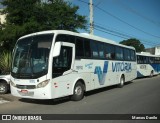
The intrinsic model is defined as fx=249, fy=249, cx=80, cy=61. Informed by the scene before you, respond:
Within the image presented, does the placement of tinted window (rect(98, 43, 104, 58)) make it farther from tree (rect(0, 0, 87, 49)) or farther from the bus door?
tree (rect(0, 0, 87, 49))

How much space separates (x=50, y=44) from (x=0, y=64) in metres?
10.3

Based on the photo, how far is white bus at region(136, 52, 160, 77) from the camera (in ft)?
94.0

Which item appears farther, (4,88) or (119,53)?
(119,53)

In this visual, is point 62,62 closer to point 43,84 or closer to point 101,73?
point 43,84

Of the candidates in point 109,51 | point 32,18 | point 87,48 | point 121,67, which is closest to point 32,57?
point 87,48

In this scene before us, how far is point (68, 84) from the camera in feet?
36.4

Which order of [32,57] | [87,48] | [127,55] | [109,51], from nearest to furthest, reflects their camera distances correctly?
1. [32,57]
2. [87,48]
3. [109,51]
4. [127,55]

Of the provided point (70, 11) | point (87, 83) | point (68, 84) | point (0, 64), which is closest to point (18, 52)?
point (68, 84)

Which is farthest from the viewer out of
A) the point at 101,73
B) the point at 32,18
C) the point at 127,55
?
the point at 32,18

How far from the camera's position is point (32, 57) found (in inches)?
412

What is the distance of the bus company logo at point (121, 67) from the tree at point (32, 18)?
11.2 meters

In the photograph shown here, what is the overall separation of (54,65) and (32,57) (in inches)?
40.4

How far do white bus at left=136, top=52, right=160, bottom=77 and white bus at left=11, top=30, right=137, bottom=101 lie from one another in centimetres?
1584

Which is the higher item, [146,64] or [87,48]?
[87,48]
